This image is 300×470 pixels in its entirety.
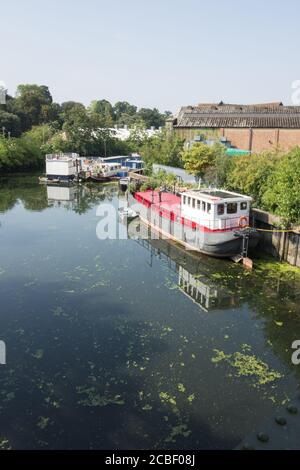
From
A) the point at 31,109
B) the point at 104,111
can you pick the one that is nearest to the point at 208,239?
the point at 31,109

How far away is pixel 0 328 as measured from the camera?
1532 cm

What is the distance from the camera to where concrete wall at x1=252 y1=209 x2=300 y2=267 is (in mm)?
21516

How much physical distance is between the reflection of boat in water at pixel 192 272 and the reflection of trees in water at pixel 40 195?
13.0 metres

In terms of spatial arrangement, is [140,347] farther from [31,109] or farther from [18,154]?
[31,109]

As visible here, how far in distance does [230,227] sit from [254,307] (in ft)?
20.3

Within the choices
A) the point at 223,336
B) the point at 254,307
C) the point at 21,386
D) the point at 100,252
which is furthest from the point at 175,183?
the point at 21,386

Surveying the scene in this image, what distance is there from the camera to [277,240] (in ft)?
74.9

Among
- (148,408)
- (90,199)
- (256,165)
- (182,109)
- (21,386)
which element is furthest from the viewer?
(182,109)

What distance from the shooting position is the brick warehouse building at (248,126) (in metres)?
44.1

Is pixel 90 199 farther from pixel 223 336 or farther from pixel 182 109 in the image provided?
pixel 223 336

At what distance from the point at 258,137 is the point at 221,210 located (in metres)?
27.0

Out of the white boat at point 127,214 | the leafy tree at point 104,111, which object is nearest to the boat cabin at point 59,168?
the white boat at point 127,214

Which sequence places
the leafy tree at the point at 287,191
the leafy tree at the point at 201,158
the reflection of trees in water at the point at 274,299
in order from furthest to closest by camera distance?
the leafy tree at the point at 201,158
the leafy tree at the point at 287,191
the reflection of trees in water at the point at 274,299

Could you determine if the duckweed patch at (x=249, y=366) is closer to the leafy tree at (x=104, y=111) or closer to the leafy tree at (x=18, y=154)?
the leafy tree at (x=18, y=154)
